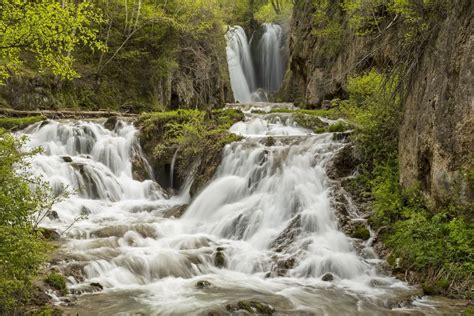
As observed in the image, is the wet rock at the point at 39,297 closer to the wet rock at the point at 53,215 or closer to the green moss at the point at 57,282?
the green moss at the point at 57,282

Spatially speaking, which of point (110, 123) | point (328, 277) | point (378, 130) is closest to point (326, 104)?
point (378, 130)

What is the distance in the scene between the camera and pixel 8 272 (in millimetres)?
4863

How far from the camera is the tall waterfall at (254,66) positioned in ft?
112

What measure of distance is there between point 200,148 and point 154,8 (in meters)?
12.4

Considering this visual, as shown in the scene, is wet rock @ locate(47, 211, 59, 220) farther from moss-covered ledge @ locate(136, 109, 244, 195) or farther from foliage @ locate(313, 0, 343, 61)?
foliage @ locate(313, 0, 343, 61)

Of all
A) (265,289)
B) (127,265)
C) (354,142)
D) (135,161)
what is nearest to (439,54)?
(354,142)

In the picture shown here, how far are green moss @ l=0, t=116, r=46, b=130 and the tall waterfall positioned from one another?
18.4m

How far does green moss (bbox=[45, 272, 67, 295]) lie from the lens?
6.85 meters

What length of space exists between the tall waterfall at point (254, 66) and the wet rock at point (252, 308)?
27.4 metres

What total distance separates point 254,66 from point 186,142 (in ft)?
75.0

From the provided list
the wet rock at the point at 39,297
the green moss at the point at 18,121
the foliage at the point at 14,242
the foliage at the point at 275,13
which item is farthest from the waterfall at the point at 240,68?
the foliage at the point at 14,242

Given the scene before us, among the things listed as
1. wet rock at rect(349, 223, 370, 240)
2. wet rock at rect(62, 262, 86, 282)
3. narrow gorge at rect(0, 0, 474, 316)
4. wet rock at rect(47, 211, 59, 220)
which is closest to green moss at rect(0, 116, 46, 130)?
narrow gorge at rect(0, 0, 474, 316)

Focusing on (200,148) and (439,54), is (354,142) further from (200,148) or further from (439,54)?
(200,148)

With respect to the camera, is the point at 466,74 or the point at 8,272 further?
the point at 466,74
